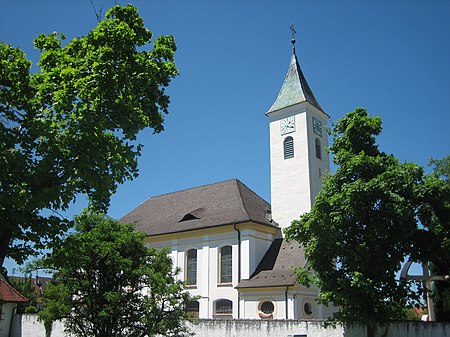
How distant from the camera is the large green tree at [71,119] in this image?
Answer: 9.12 metres

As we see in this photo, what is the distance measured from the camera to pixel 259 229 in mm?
31125

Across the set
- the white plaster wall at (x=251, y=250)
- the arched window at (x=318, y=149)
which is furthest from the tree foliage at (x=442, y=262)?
the arched window at (x=318, y=149)

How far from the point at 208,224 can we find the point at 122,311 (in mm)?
16944

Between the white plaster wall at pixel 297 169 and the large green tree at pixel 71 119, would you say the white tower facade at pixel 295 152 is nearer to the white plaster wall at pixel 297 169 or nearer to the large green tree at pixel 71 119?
the white plaster wall at pixel 297 169

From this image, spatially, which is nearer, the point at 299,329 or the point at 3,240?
the point at 3,240

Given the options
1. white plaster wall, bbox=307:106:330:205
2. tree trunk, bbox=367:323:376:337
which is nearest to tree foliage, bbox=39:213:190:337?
tree trunk, bbox=367:323:376:337

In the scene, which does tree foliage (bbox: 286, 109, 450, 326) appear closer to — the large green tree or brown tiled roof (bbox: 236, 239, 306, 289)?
the large green tree

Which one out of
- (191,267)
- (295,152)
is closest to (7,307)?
(191,267)

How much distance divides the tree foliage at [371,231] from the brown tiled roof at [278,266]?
10.1 m

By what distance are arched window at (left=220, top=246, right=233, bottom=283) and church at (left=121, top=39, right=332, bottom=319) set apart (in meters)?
0.07

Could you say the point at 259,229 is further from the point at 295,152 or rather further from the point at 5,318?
the point at 5,318

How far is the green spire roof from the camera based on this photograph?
3481 centimetres

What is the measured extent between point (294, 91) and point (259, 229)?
11.5 m

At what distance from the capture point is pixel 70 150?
9.41 m
